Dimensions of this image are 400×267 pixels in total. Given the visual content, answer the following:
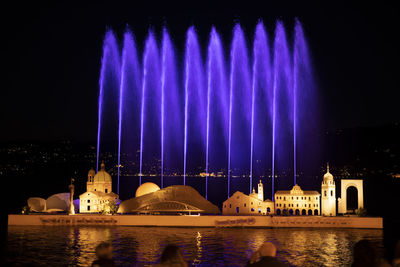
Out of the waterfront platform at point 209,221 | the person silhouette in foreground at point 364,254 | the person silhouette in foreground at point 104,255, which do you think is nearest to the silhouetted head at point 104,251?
the person silhouette in foreground at point 104,255

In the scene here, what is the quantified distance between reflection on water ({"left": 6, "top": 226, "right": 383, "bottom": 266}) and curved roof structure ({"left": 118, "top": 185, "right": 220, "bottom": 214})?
20.6ft

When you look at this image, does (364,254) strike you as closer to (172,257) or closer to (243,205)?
(172,257)

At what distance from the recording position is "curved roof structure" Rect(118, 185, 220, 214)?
239 ft

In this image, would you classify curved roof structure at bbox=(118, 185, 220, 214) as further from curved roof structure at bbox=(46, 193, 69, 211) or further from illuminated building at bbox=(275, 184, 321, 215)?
curved roof structure at bbox=(46, 193, 69, 211)

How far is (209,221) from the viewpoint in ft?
226

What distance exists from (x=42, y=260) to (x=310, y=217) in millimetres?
39747

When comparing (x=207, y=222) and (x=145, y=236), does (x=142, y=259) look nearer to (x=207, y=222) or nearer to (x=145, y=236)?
(x=145, y=236)

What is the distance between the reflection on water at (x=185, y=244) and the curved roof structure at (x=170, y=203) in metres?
6.28

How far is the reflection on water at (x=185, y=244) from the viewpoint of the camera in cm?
4194

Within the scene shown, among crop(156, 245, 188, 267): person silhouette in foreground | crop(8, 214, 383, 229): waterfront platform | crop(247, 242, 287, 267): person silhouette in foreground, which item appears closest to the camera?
crop(247, 242, 287, 267): person silhouette in foreground

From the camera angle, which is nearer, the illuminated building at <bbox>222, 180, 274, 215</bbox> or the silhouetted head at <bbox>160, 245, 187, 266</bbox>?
the silhouetted head at <bbox>160, 245, 187, 266</bbox>

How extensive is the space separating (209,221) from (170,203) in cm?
747

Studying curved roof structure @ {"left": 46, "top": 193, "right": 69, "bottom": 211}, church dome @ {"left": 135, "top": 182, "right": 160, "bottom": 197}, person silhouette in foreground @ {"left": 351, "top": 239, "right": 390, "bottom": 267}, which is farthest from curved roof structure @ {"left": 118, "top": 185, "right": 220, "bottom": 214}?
person silhouette in foreground @ {"left": 351, "top": 239, "right": 390, "bottom": 267}

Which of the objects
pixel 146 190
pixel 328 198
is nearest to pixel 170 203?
pixel 146 190
